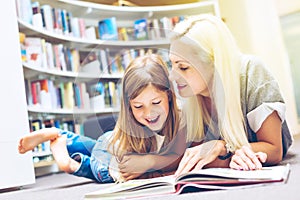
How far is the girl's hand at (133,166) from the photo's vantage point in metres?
0.94

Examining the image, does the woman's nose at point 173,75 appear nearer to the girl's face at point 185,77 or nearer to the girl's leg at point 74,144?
the girl's face at point 185,77

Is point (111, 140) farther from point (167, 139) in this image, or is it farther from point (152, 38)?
point (152, 38)

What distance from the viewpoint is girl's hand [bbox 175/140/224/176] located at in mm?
→ 879

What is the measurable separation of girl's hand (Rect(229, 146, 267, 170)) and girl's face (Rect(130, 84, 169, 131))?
0.17 meters

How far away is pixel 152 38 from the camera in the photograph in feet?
3.34

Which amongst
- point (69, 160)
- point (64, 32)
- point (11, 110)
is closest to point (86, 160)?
point (69, 160)

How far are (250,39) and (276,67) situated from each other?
27cm

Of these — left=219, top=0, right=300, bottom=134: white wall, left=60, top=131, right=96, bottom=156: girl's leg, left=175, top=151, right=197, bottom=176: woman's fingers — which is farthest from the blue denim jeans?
left=219, top=0, right=300, bottom=134: white wall

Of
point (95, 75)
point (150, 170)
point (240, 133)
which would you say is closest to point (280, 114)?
point (240, 133)

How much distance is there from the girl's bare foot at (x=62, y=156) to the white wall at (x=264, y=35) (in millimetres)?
1944

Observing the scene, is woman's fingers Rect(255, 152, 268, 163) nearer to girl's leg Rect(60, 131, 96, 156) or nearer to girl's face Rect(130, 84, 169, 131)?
girl's face Rect(130, 84, 169, 131)

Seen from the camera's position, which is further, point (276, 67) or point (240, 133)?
point (276, 67)

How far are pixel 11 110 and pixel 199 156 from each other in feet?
2.82

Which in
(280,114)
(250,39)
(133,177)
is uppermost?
(250,39)
